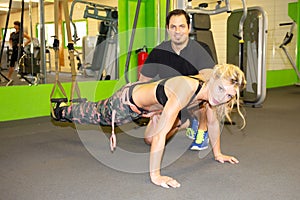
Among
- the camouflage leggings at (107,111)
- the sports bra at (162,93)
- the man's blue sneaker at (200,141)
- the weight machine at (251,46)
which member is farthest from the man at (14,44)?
the sports bra at (162,93)

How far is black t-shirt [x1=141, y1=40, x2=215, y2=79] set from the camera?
2.90m

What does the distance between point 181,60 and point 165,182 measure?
3.91 ft

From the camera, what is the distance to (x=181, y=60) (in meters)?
2.90

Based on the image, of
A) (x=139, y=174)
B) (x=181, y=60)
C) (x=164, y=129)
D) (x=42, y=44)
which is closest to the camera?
(x=164, y=129)

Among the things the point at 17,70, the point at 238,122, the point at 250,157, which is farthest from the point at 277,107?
the point at 17,70

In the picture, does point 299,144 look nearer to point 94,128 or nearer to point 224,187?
point 224,187

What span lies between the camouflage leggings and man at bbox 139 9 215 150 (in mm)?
591

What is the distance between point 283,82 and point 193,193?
7.07 m

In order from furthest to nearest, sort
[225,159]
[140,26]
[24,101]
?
[140,26] < [24,101] < [225,159]

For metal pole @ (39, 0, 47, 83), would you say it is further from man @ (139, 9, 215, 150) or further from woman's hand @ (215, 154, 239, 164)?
woman's hand @ (215, 154, 239, 164)

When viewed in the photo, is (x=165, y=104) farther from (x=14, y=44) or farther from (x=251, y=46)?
(x=251, y=46)

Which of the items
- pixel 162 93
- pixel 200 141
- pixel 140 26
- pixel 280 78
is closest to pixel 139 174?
pixel 162 93

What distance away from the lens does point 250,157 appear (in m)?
2.72

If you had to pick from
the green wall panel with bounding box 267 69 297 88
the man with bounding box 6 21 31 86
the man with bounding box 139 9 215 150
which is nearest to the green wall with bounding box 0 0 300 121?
the man with bounding box 6 21 31 86
